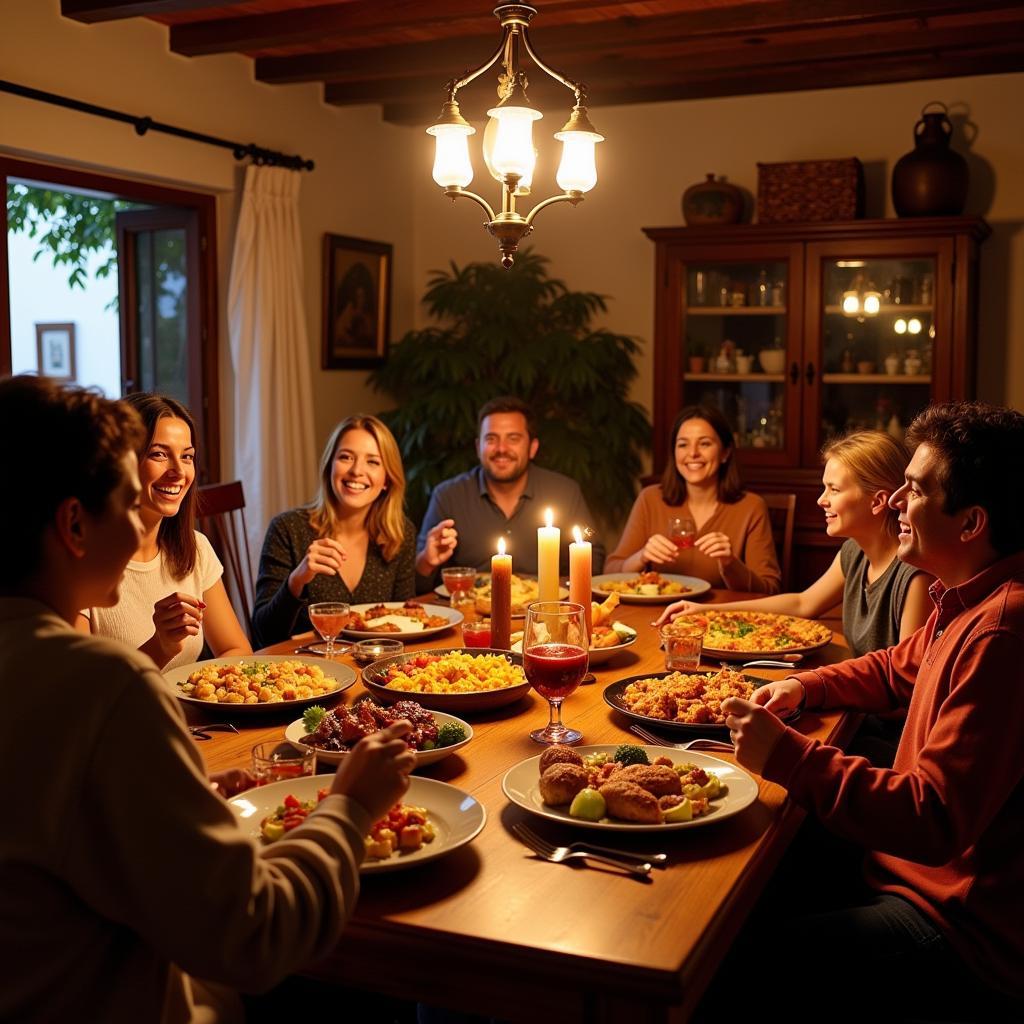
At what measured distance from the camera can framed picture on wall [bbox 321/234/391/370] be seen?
17.3 feet

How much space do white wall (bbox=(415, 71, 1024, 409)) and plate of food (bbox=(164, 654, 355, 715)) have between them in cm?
298

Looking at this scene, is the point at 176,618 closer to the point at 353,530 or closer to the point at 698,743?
the point at 698,743

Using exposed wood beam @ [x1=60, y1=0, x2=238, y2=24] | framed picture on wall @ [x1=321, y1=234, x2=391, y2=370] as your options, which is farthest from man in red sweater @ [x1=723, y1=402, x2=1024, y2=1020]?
framed picture on wall @ [x1=321, y1=234, x2=391, y2=370]

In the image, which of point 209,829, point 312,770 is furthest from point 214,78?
point 209,829

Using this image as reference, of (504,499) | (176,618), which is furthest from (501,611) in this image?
(504,499)

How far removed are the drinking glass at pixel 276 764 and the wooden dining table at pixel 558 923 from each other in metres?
0.22

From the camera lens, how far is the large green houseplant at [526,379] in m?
5.28

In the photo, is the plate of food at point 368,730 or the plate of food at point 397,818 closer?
the plate of food at point 397,818

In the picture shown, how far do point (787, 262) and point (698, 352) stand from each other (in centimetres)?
54

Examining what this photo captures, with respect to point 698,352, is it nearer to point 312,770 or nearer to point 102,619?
point 102,619

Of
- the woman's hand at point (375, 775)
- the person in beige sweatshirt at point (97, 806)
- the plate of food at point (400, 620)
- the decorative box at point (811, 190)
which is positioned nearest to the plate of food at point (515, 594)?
the plate of food at point (400, 620)

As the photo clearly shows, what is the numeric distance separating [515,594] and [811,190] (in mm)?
2721

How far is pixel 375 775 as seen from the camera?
125 centimetres

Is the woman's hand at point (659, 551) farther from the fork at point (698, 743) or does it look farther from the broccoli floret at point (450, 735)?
the broccoli floret at point (450, 735)
